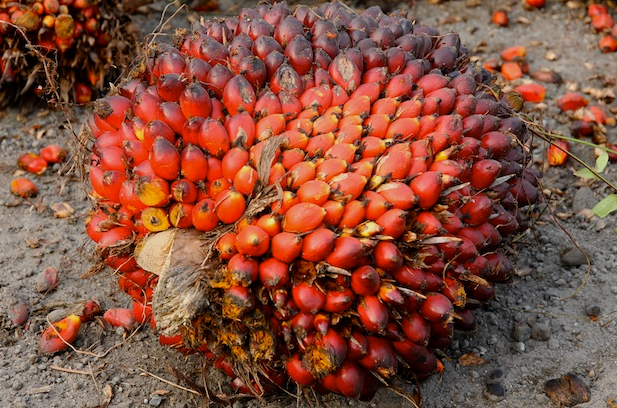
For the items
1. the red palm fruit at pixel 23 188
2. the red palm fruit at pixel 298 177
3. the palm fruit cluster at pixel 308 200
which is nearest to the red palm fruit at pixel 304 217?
the palm fruit cluster at pixel 308 200

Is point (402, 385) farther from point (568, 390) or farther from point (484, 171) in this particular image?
point (484, 171)

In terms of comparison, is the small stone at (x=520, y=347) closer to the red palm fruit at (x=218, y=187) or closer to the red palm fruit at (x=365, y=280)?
the red palm fruit at (x=365, y=280)

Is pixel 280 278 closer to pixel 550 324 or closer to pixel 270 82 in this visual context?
pixel 270 82

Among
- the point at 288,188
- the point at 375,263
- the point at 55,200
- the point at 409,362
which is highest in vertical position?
the point at 288,188

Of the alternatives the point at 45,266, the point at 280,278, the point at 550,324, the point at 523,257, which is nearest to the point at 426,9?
the point at 523,257

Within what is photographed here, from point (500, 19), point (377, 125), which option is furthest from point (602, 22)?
point (377, 125)
